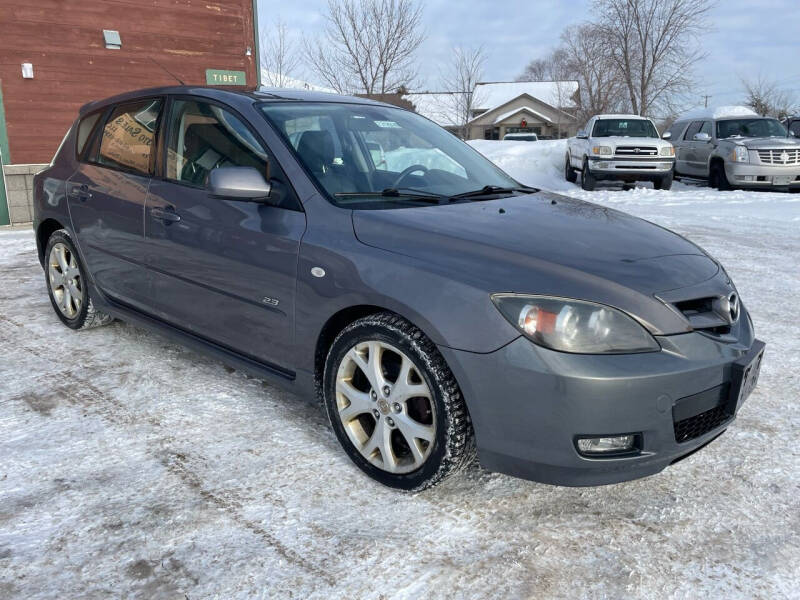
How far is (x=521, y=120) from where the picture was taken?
5725 centimetres

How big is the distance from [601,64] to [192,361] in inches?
1371

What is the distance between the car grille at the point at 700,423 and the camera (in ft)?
7.80

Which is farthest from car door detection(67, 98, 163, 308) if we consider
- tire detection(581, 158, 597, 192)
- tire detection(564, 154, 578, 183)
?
tire detection(564, 154, 578, 183)

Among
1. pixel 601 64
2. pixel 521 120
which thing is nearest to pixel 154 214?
pixel 601 64

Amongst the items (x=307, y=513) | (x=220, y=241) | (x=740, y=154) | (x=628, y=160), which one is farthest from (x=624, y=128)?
(x=307, y=513)

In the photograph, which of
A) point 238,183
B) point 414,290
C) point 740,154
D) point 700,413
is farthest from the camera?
point 740,154

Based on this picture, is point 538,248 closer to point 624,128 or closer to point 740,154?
point 740,154

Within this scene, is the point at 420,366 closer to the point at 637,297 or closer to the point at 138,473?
the point at 637,297

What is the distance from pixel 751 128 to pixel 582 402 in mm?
15250

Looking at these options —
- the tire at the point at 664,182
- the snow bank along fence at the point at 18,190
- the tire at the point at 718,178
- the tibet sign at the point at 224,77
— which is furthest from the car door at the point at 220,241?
the tire at the point at 718,178

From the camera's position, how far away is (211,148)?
3.53m

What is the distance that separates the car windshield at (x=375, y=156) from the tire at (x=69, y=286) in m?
2.10

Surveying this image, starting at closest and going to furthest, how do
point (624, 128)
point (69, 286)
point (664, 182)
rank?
point (69, 286) → point (664, 182) → point (624, 128)

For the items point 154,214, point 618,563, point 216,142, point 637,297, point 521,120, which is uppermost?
point 521,120
